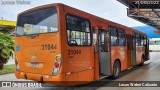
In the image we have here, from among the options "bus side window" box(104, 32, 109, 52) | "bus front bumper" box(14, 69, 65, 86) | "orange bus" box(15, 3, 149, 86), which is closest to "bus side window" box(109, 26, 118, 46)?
"bus side window" box(104, 32, 109, 52)

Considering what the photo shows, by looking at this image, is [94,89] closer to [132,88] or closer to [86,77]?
[86,77]

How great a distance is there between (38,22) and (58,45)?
1328 millimetres

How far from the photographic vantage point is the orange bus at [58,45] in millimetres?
7086

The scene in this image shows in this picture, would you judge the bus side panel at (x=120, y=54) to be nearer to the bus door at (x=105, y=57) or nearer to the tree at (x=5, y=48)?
the bus door at (x=105, y=57)

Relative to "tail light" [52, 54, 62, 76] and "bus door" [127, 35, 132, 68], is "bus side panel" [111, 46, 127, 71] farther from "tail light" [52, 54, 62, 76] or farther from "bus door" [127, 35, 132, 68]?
"tail light" [52, 54, 62, 76]

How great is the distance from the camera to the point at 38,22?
777 cm

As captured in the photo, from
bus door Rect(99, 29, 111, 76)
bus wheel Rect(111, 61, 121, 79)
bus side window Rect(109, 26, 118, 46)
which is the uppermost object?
bus side window Rect(109, 26, 118, 46)

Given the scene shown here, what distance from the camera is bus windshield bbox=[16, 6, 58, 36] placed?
7.31 m

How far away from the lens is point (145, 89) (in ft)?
28.7

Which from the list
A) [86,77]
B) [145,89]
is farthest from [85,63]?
[145,89]

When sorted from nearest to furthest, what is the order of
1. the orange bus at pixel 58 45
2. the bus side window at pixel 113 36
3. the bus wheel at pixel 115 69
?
the orange bus at pixel 58 45 < the bus side window at pixel 113 36 < the bus wheel at pixel 115 69

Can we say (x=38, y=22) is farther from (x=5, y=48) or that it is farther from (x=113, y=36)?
(x=5, y=48)

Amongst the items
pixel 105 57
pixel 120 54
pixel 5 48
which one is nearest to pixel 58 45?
pixel 105 57

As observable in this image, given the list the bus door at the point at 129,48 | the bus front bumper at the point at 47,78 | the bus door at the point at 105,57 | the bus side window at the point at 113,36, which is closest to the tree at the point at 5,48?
the bus front bumper at the point at 47,78
